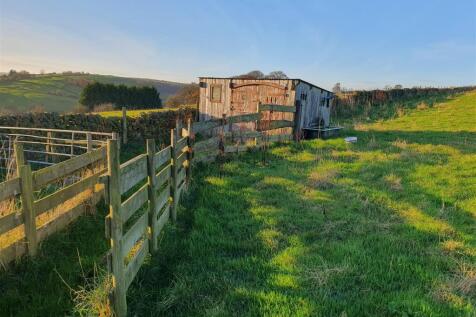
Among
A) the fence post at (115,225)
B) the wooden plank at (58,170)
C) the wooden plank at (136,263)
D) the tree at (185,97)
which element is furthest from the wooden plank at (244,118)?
the tree at (185,97)

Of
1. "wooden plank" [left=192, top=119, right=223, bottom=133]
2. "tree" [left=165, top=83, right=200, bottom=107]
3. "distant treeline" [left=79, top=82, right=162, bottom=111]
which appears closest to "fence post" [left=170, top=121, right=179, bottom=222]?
"wooden plank" [left=192, top=119, right=223, bottom=133]

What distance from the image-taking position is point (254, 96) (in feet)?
54.6

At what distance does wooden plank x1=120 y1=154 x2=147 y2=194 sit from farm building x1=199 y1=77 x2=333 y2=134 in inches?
415

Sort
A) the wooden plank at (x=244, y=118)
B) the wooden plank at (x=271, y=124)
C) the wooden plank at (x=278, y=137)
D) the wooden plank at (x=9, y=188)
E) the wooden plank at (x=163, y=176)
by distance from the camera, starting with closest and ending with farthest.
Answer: the wooden plank at (x=9, y=188)
the wooden plank at (x=163, y=176)
the wooden plank at (x=244, y=118)
the wooden plank at (x=278, y=137)
the wooden plank at (x=271, y=124)

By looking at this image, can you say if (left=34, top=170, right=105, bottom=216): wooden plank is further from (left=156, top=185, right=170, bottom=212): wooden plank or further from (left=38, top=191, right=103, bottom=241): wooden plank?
(left=156, top=185, right=170, bottom=212): wooden plank

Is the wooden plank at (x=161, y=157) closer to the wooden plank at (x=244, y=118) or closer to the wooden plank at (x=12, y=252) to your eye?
the wooden plank at (x=12, y=252)

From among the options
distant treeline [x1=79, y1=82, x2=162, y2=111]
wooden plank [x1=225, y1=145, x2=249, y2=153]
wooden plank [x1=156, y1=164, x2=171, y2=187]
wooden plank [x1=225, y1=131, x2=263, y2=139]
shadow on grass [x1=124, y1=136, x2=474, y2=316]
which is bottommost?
shadow on grass [x1=124, y1=136, x2=474, y2=316]

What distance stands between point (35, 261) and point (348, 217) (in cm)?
462

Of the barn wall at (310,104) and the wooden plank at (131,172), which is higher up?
the barn wall at (310,104)

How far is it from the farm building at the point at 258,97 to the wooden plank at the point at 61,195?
31.2ft

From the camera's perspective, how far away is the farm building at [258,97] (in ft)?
51.0

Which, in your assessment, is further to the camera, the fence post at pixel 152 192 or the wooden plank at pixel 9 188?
the fence post at pixel 152 192

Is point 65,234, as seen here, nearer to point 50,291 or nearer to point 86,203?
point 86,203

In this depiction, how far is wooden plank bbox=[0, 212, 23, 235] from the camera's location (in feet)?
13.3
